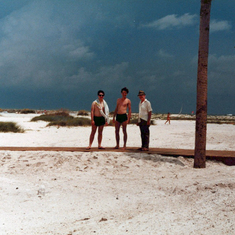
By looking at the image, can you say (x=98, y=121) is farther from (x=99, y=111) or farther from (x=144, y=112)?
(x=144, y=112)

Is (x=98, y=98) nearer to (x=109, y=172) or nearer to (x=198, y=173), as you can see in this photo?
(x=109, y=172)

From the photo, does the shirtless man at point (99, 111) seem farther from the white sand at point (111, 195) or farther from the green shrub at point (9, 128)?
the green shrub at point (9, 128)

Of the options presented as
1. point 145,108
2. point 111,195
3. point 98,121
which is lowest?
point 111,195

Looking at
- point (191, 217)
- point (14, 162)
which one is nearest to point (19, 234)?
point (191, 217)

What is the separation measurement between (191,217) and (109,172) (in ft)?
10.9

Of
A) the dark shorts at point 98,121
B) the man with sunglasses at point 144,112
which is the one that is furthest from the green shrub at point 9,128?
the man with sunglasses at point 144,112

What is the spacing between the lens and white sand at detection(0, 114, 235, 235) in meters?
3.97

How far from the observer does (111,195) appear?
17.9ft

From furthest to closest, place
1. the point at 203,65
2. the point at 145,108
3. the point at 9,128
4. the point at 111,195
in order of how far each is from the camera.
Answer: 1. the point at 9,128
2. the point at 145,108
3. the point at 203,65
4. the point at 111,195

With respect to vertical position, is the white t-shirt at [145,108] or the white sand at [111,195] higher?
the white t-shirt at [145,108]

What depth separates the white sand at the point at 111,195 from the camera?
3.97 meters

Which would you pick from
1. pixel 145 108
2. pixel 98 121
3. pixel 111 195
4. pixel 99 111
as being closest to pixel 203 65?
pixel 145 108

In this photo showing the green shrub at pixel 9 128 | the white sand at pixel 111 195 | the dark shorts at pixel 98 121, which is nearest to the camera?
the white sand at pixel 111 195

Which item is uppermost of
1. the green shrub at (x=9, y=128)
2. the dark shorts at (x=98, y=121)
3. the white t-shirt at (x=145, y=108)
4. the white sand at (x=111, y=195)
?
the white t-shirt at (x=145, y=108)
